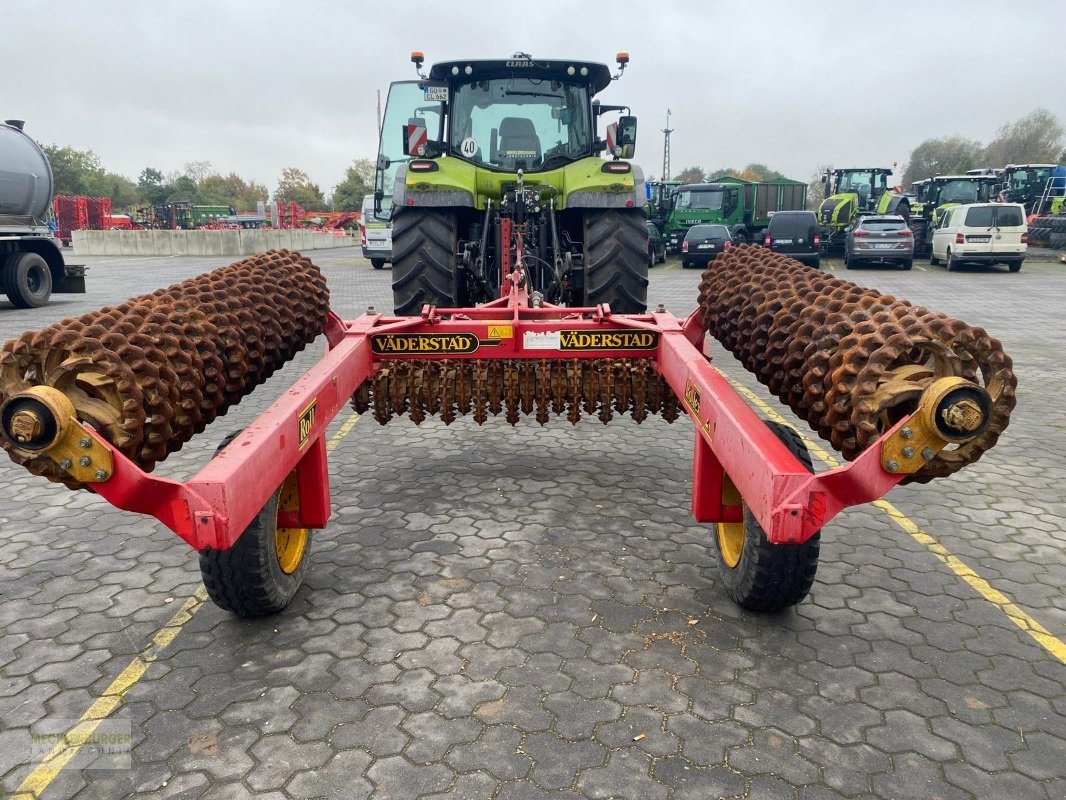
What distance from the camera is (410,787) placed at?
253 cm

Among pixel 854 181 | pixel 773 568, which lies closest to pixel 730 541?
pixel 773 568

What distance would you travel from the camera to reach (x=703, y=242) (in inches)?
938

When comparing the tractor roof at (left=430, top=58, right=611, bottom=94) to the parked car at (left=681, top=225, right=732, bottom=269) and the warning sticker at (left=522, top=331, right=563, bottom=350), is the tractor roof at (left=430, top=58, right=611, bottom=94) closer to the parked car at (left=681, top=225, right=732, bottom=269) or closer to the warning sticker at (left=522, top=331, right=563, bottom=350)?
the warning sticker at (left=522, top=331, right=563, bottom=350)

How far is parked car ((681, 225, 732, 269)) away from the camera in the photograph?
23.7 m

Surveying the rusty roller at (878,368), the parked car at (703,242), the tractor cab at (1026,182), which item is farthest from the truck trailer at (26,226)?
the tractor cab at (1026,182)

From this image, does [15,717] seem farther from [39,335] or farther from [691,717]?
[691,717]

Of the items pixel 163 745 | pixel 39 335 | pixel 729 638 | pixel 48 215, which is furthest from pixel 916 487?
pixel 48 215

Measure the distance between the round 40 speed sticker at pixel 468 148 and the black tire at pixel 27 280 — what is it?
11002 mm

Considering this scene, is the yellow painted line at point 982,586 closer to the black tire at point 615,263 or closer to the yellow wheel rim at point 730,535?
the yellow wheel rim at point 730,535

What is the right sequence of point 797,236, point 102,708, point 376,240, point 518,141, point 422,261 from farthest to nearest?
point 376,240
point 797,236
point 518,141
point 422,261
point 102,708

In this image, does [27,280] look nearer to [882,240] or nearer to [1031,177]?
[882,240]

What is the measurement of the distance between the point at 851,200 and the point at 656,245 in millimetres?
7105

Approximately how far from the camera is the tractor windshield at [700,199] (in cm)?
2653

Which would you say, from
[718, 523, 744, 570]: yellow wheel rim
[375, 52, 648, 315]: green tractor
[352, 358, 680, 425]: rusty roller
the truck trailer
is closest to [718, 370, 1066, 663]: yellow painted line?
[718, 523, 744, 570]: yellow wheel rim
